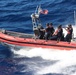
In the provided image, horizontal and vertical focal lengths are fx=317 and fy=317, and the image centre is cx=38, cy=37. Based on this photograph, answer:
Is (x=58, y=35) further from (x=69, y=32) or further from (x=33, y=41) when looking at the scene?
(x=33, y=41)

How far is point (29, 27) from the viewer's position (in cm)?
2400

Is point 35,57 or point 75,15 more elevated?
point 75,15

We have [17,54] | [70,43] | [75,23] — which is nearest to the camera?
[70,43]

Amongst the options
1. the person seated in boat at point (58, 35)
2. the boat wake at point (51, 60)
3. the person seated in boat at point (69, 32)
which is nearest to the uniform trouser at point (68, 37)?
the person seated in boat at point (69, 32)

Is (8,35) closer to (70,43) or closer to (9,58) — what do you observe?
(9,58)

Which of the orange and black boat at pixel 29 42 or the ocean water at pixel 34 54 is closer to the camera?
the ocean water at pixel 34 54

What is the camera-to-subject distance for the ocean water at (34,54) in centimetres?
1769

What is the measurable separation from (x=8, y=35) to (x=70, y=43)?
4160 mm

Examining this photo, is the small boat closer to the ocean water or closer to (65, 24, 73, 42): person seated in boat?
the ocean water

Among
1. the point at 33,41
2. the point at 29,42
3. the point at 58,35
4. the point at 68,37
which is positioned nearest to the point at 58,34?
the point at 58,35

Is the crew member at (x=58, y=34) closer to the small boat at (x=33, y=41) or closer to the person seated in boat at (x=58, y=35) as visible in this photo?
the person seated in boat at (x=58, y=35)

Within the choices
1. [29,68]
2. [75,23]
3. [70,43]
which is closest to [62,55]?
[70,43]

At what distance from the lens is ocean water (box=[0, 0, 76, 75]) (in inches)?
696

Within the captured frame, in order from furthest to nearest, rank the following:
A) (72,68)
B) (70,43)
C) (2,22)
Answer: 1. (2,22)
2. (70,43)
3. (72,68)
